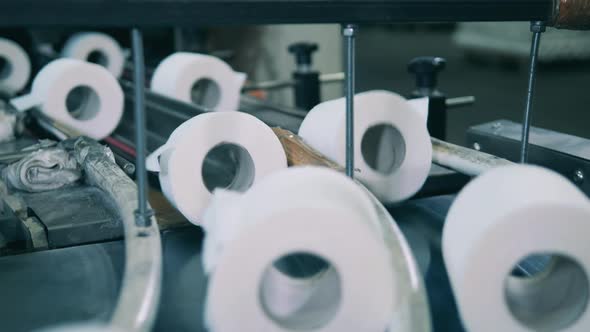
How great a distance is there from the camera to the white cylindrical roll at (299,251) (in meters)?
0.64

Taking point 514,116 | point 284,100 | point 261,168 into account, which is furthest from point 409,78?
point 261,168

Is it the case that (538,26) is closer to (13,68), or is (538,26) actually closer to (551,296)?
(551,296)

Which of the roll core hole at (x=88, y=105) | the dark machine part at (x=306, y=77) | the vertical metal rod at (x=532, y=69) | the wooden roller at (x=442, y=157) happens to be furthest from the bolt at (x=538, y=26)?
the dark machine part at (x=306, y=77)

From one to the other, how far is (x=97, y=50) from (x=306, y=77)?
0.87m

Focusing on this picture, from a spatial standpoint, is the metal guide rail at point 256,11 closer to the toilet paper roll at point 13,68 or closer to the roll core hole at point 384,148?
the roll core hole at point 384,148

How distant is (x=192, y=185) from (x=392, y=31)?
9493 mm

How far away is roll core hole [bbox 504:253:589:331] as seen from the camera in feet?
2.35

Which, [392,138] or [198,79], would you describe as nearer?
[392,138]

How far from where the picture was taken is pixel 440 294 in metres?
0.88

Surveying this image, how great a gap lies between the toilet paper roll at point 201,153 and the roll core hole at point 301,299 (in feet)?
0.93

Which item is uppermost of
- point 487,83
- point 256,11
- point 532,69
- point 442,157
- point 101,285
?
point 256,11

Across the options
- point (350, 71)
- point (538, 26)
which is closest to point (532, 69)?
point (538, 26)

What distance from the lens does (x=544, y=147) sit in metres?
1.26

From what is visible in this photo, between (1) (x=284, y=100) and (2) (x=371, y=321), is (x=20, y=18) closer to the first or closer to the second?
(2) (x=371, y=321)
